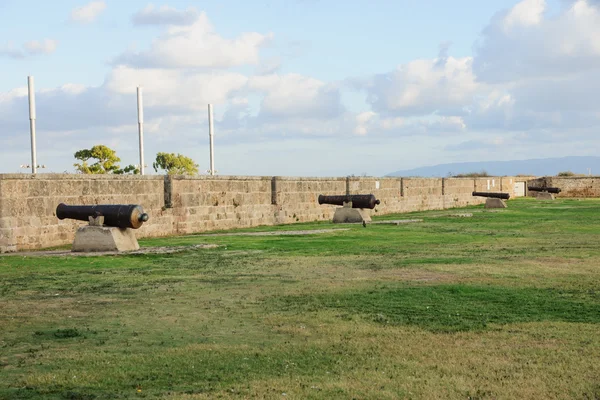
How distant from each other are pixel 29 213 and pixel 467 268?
9135 millimetres

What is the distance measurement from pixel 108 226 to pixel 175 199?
589 cm

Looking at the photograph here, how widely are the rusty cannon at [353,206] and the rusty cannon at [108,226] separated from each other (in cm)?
1008

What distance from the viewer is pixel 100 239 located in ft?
47.1

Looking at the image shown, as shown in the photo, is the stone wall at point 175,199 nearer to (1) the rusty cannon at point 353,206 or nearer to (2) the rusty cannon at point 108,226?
(1) the rusty cannon at point 353,206

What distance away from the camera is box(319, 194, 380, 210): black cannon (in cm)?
2325

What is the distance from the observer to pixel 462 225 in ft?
72.8

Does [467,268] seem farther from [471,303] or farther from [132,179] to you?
[132,179]

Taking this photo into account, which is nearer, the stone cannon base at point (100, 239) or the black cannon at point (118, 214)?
the black cannon at point (118, 214)

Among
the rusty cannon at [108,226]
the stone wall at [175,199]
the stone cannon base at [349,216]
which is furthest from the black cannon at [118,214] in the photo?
the stone cannon base at [349,216]

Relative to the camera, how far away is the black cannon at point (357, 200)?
2325 centimetres

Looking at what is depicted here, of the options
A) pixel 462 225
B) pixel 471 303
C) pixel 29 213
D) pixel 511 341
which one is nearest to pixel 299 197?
pixel 462 225

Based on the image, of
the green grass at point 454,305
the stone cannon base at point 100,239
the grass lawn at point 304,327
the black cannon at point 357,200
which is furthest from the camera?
the black cannon at point 357,200

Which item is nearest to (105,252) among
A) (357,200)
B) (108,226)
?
(108,226)

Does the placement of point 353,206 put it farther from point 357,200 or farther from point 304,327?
point 304,327
